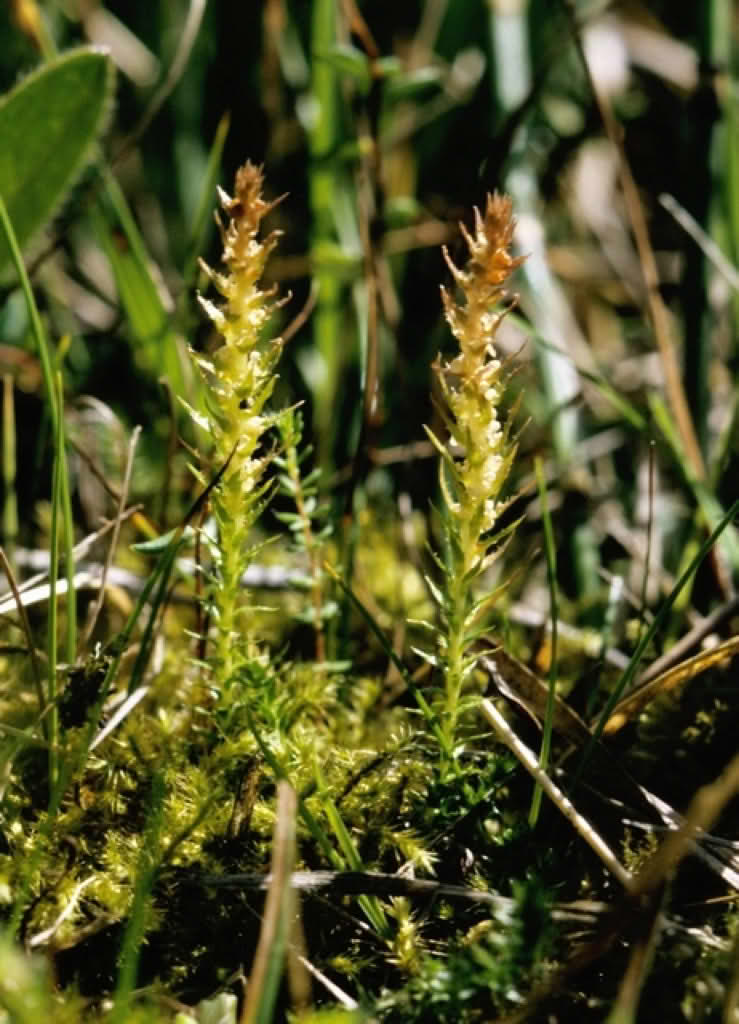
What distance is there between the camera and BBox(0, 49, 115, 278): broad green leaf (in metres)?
1.48

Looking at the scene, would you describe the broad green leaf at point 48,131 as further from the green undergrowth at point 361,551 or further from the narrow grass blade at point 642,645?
the narrow grass blade at point 642,645

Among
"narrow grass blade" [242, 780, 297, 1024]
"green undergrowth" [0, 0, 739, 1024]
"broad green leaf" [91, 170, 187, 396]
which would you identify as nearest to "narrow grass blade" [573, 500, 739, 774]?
"green undergrowth" [0, 0, 739, 1024]

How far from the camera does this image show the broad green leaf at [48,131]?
148cm

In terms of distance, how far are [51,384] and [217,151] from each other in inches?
21.9

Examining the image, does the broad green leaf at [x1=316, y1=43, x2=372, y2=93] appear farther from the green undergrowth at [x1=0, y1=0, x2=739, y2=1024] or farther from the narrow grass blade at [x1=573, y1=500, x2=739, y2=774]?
the narrow grass blade at [x1=573, y1=500, x2=739, y2=774]

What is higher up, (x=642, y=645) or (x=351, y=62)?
(x=351, y=62)

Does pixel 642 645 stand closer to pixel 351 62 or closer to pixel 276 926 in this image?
pixel 276 926

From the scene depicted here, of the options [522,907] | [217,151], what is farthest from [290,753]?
[217,151]

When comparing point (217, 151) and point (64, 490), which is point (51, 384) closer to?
point (64, 490)

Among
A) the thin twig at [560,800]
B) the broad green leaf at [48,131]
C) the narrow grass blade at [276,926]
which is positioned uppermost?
the broad green leaf at [48,131]

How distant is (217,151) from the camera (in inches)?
61.0

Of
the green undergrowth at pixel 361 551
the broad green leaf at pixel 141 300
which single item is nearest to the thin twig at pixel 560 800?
the green undergrowth at pixel 361 551

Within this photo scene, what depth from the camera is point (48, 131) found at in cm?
152

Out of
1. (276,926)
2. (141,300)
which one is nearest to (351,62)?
(141,300)
